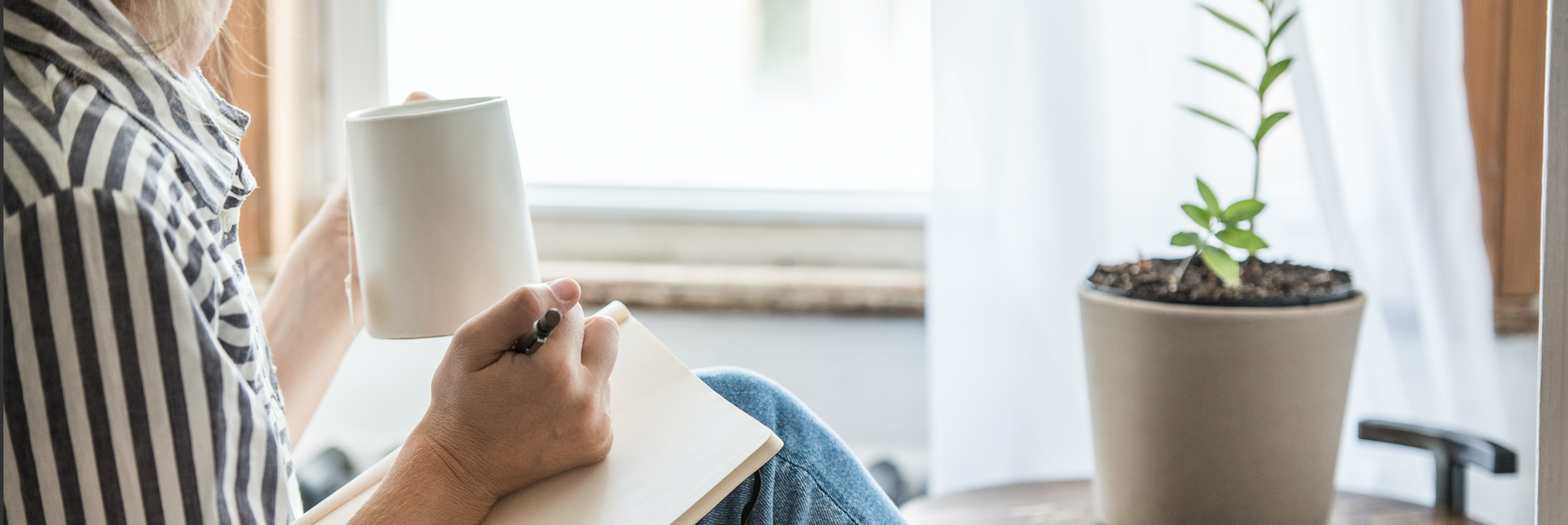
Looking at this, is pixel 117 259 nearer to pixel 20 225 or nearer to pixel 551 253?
pixel 20 225

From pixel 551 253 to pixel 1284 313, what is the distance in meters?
0.99

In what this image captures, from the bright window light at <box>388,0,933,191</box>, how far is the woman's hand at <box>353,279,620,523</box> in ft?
2.93

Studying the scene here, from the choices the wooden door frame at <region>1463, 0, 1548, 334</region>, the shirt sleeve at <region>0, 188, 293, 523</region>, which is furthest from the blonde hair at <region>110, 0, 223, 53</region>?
the wooden door frame at <region>1463, 0, 1548, 334</region>

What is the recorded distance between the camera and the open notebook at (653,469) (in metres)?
0.48

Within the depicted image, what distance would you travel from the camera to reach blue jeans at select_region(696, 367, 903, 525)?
2.01ft

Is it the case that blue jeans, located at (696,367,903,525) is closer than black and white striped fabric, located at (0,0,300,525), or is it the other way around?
black and white striped fabric, located at (0,0,300,525)

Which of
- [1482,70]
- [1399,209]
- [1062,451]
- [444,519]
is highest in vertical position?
[1482,70]

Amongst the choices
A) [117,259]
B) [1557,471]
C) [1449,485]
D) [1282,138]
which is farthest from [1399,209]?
[117,259]

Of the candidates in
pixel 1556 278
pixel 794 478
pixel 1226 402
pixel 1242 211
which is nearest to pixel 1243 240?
pixel 1242 211

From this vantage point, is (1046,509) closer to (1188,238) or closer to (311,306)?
(1188,238)

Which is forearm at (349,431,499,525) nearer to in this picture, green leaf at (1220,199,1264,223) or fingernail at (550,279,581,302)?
fingernail at (550,279,581,302)

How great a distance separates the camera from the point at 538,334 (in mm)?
478

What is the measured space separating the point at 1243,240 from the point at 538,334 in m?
0.50

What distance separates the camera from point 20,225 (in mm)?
375
